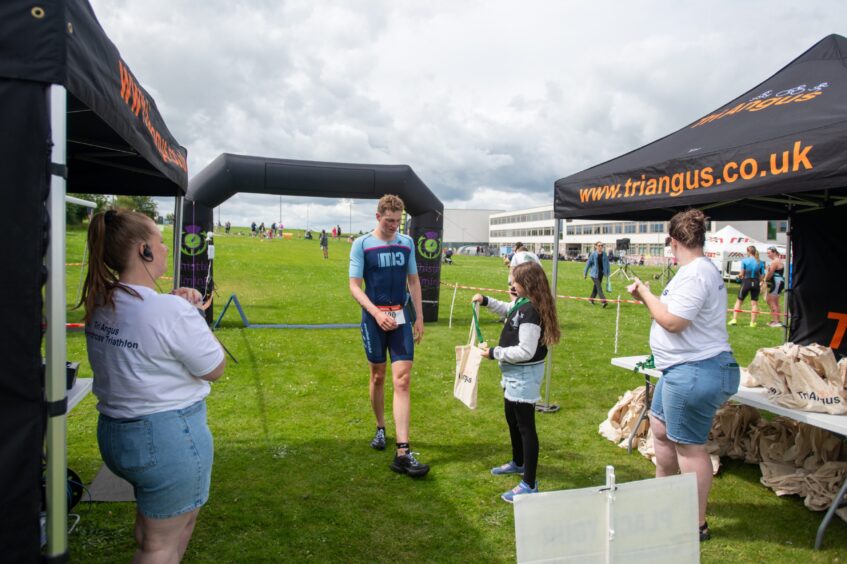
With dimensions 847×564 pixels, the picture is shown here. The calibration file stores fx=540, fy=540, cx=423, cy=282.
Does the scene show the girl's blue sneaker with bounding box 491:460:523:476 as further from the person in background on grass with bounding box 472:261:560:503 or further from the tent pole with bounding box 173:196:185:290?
the tent pole with bounding box 173:196:185:290

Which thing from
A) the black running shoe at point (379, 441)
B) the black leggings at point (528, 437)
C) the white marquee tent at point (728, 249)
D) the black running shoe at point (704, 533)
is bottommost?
the black running shoe at point (704, 533)

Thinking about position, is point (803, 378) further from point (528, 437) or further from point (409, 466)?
point (409, 466)

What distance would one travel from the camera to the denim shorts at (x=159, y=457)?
1774mm

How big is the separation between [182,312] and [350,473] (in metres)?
2.53

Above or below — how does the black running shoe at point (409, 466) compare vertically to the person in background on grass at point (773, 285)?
below

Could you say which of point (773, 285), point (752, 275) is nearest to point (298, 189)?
point (752, 275)

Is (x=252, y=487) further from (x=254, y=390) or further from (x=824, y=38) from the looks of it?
(x=824, y=38)

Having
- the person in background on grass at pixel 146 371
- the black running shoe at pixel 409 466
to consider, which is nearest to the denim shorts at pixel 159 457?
the person in background on grass at pixel 146 371

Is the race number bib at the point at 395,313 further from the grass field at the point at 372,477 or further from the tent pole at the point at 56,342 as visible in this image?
the tent pole at the point at 56,342

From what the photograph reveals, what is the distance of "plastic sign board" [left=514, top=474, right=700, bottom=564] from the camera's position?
1.74 metres

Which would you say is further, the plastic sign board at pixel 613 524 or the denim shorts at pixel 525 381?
the denim shorts at pixel 525 381

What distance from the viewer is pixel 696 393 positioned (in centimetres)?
287

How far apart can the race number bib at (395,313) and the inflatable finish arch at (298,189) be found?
6.60 m

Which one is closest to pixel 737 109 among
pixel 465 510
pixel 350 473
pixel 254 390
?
pixel 465 510
